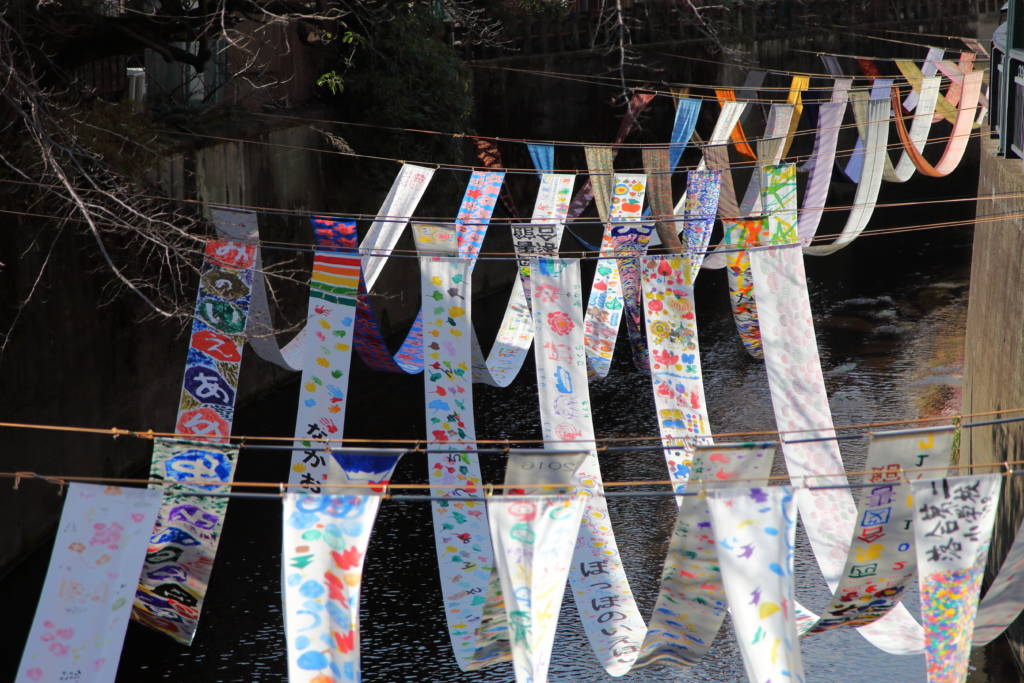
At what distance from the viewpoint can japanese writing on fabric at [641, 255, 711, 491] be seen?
850 cm

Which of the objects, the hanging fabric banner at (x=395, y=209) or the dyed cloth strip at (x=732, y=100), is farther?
the dyed cloth strip at (x=732, y=100)

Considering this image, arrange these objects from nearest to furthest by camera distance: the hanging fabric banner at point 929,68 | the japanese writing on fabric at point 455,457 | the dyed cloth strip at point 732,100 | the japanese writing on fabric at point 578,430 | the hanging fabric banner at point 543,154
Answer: the japanese writing on fabric at point 578,430 < the japanese writing on fabric at point 455,457 < the hanging fabric banner at point 543,154 < the dyed cloth strip at point 732,100 < the hanging fabric banner at point 929,68

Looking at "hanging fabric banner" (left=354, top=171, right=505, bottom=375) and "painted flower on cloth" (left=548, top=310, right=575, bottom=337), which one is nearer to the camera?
"painted flower on cloth" (left=548, top=310, right=575, bottom=337)

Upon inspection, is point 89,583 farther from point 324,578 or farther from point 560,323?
point 560,323

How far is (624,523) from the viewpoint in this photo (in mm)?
12000

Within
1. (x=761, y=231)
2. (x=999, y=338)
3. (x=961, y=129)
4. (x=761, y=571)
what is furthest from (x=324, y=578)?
(x=961, y=129)

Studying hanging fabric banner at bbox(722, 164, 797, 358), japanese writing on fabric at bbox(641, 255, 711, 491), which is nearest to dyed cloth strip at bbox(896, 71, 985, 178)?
hanging fabric banner at bbox(722, 164, 797, 358)

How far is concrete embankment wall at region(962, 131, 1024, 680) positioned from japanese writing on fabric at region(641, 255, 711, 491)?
187cm

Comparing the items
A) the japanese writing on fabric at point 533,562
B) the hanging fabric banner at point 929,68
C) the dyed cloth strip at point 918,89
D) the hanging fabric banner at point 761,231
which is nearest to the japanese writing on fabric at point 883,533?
the japanese writing on fabric at point 533,562

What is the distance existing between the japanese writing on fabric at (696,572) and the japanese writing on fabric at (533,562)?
1.89 ft

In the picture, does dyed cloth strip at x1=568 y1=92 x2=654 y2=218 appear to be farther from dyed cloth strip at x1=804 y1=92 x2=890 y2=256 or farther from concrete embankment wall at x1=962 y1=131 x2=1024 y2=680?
concrete embankment wall at x1=962 y1=131 x2=1024 y2=680

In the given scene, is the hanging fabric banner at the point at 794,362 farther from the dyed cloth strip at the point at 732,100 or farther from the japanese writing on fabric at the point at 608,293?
the dyed cloth strip at the point at 732,100

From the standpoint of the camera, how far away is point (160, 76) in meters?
16.0

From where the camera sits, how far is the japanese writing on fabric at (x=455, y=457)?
755 centimetres
